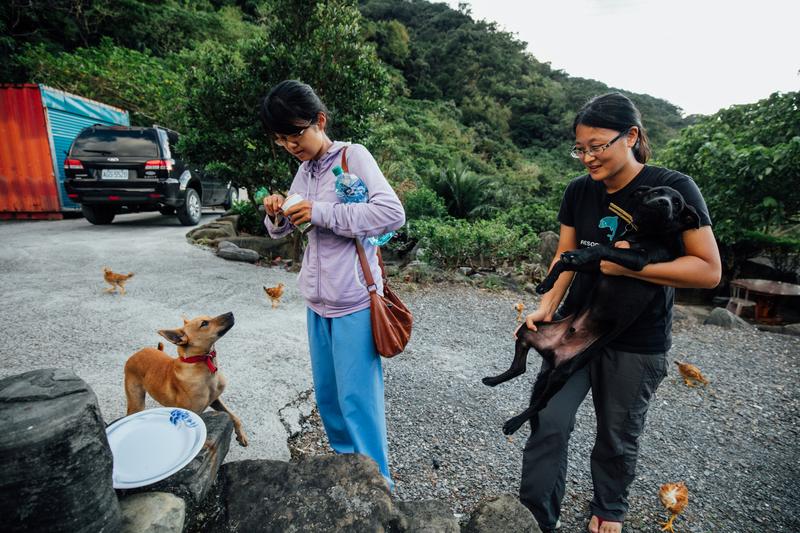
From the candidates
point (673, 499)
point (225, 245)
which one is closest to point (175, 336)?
point (673, 499)

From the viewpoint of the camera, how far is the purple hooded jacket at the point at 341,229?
63.6 inches

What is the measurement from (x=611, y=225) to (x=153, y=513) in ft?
6.27

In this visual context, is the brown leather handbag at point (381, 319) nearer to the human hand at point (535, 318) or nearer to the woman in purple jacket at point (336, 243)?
the woman in purple jacket at point (336, 243)

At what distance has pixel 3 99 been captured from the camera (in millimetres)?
8305

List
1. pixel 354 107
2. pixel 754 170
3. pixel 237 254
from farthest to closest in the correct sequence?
pixel 237 254
pixel 754 170
pixel 354 107

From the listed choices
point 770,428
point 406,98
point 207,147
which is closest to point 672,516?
point 770,428

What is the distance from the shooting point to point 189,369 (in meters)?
2.01

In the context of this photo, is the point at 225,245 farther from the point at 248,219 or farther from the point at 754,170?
the point at 754,170

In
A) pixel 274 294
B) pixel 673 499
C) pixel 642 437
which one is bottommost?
pixel 642 437

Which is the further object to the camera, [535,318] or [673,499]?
[673,499]

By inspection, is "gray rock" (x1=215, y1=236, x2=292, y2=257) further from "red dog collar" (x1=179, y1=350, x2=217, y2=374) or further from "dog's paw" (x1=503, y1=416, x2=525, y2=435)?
"dog's paw" (x1=503, y1=416, x2=525, y2=435)

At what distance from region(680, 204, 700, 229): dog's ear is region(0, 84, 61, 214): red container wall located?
37.4ft

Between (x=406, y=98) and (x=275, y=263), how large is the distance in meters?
24.4

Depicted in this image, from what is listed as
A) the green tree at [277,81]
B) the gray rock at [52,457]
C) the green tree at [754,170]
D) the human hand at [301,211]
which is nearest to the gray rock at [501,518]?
the gray rock at [52,457]
